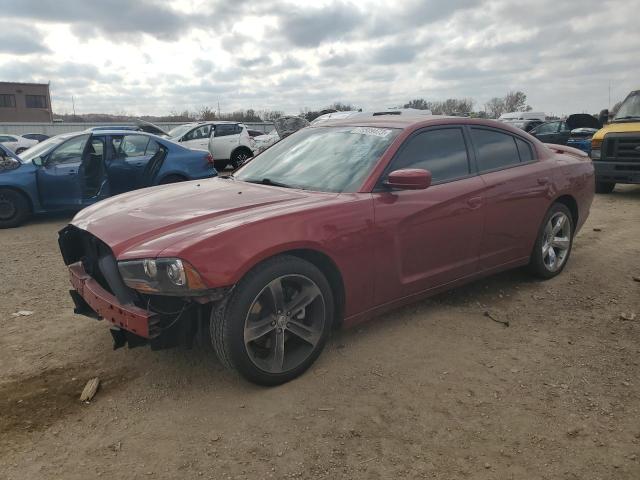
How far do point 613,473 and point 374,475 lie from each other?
109 cm

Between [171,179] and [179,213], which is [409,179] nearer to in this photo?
[179,213]

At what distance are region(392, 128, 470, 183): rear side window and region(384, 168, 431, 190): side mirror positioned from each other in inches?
10.0

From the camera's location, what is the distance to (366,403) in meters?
2.82

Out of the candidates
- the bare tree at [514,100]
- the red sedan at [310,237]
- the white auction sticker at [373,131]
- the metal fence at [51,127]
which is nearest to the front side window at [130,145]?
the red sedan at [310,237]

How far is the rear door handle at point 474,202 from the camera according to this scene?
3.83m

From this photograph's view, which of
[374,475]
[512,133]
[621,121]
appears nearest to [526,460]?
[374,475]

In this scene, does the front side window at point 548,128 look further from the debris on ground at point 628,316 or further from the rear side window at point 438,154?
the rear side window at point 438,154

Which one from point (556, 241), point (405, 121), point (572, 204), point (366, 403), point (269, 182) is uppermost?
point (405, 121)

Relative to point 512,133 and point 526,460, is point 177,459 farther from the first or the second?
point 512,133

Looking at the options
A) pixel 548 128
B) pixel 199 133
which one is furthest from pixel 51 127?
pixel 548 128

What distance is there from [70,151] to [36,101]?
221 feet

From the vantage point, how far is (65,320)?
4.05m

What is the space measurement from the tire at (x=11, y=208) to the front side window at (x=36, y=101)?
6689 centimetres

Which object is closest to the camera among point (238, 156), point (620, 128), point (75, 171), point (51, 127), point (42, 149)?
point (75, 171)
